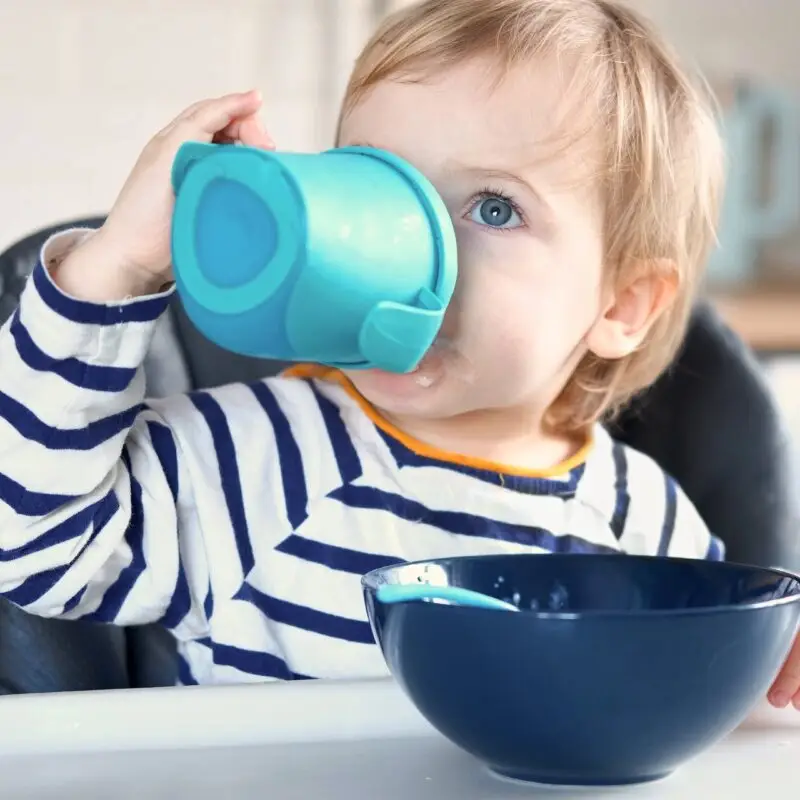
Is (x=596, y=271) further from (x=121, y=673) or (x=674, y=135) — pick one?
(x=121, y=673)

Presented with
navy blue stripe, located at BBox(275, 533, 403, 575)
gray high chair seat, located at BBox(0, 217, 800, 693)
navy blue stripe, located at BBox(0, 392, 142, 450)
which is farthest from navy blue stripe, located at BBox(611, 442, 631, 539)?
navy blue stripe, located at BBox(0, 392, 142, 450)

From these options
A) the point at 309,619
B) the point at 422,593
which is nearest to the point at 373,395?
the point at 309,619

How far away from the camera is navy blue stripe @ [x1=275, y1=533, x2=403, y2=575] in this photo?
0.91 meters

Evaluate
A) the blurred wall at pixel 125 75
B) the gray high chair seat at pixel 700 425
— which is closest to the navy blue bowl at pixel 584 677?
the gray high chair seat at pixel 700 425

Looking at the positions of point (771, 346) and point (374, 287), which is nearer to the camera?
point (374, 287)

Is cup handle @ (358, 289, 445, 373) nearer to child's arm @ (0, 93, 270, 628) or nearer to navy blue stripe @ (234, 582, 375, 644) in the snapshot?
child's arm @ (0, 93, 270, 628)

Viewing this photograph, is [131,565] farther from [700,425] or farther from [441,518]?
[700,425]

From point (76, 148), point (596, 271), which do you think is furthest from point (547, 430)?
point (76, 148)

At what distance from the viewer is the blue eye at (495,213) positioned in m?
0.87

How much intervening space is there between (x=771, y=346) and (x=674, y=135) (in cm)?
158

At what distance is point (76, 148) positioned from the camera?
213 cm

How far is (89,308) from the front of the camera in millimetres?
761

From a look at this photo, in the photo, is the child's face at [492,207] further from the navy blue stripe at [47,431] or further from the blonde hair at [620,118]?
the navy blue stripe at [47,431]

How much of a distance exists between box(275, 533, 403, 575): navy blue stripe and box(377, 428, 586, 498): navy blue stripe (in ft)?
0.25
